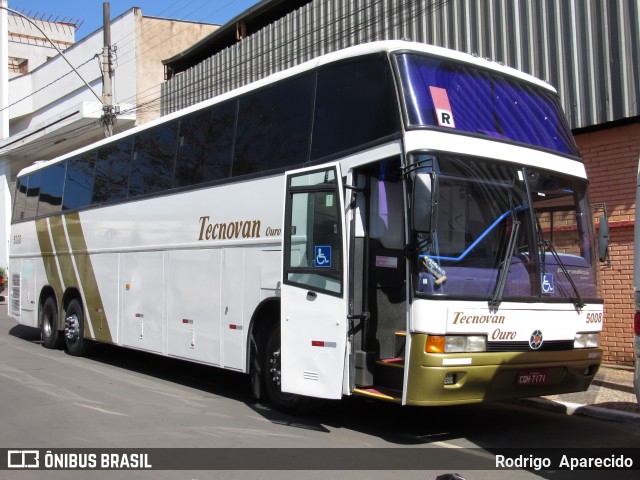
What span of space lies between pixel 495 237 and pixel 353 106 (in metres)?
2.07

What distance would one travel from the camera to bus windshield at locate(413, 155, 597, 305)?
6.25m

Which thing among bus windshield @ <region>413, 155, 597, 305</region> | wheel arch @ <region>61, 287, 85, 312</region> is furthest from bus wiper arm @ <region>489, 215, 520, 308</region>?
wheel arch @ <region>61, 287, 85, 312</region>

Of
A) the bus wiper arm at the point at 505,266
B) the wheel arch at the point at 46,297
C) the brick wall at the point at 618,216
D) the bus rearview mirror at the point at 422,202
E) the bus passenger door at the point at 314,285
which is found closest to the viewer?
the bus rearview mirror at the point at 422,202

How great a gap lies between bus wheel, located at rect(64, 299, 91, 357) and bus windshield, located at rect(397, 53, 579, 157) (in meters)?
9.21

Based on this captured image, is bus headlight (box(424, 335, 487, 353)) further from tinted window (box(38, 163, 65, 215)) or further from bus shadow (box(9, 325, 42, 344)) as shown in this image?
bus shadow (box(9, 325, 42, 344))

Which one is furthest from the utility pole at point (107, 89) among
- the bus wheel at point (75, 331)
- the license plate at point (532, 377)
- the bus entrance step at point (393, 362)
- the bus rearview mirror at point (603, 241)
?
the license plate at point (532, 377)

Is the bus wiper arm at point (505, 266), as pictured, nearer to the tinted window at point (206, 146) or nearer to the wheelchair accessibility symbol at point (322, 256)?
the wheelchair accessibility symbol at point (322, 256)

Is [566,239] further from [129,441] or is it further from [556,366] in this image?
[129,441]

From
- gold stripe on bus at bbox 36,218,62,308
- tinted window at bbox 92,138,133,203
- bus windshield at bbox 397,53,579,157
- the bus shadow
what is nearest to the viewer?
bus windshield at bbox 397,53,579,157

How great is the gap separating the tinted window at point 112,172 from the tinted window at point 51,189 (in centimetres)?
194

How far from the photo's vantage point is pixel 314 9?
16391mm

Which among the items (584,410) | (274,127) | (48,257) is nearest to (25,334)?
(48,257)

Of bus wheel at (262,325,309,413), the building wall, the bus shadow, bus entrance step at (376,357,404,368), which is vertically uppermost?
the building wall

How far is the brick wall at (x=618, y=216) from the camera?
10.4 m
